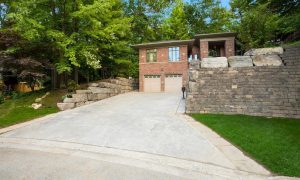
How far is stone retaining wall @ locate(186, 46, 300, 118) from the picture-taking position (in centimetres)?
1070

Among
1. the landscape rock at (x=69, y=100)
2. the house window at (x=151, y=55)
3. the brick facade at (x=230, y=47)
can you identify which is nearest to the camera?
the landscape rock at (x=69, y=100)

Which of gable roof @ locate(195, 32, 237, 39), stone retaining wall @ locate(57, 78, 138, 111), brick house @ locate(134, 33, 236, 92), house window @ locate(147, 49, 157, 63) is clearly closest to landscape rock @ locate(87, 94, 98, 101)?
stone retaining wall @ locate(57, 78, 138, 111)

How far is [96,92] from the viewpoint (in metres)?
16.7

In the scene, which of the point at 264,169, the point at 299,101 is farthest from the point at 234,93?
the point at 264,169

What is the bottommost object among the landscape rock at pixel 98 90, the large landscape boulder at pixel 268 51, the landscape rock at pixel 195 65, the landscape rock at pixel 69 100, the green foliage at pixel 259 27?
the landscape rock at pixel 69 100

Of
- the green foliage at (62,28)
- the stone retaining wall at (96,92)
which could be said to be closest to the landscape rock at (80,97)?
the stone retaining wall at (96,92)

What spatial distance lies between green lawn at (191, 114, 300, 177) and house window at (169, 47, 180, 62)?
48.2 ft

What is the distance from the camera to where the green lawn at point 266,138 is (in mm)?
5057

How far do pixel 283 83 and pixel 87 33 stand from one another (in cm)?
1221

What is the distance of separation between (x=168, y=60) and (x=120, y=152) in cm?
1933

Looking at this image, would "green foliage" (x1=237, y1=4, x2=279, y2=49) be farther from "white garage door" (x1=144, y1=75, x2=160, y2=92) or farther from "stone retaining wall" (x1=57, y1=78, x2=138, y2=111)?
"stone retaining wall" (x1=57, y1=78, x2=138, y2=111)

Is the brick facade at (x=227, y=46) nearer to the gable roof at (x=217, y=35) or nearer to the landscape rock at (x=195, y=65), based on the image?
the gable roof at (x=217, y=35)

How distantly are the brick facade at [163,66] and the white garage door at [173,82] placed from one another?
369mm

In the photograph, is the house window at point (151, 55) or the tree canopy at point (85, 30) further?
the house window at point (151, 55)
